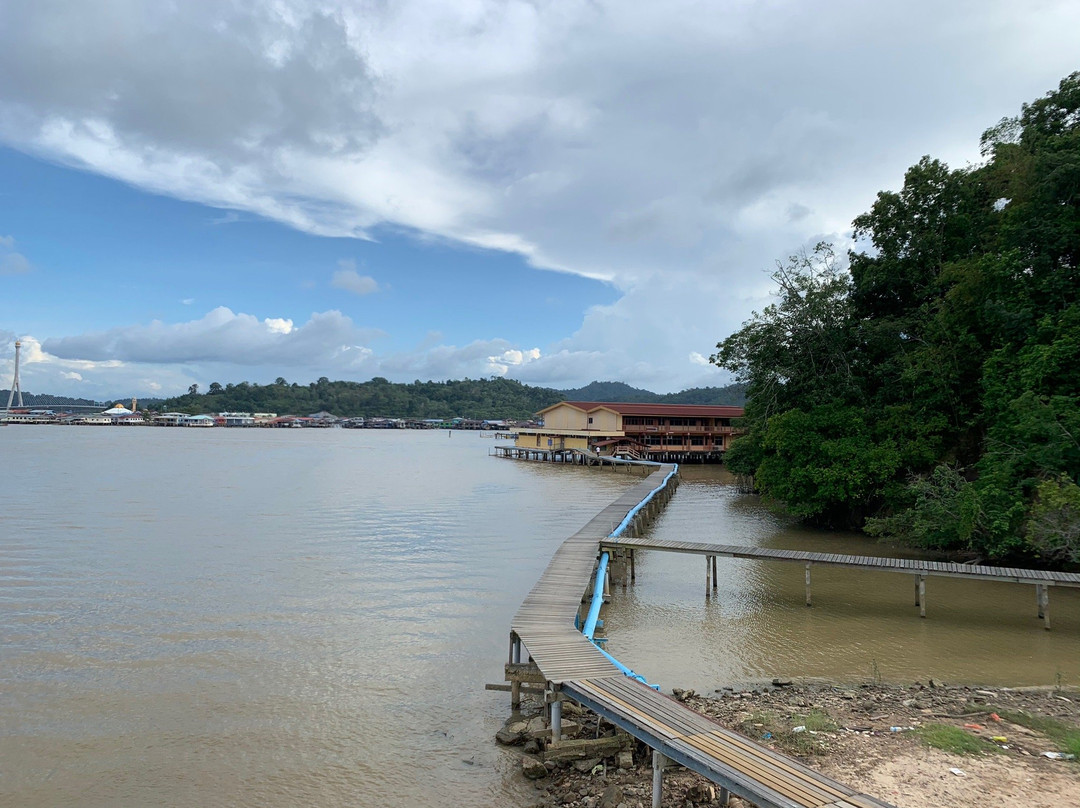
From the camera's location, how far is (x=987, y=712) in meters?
9.17

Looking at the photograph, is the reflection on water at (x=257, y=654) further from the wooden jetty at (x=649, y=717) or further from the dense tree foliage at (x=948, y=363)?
the dense tree foliage at (x=948, y=363)

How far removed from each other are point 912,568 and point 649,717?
10702 mm

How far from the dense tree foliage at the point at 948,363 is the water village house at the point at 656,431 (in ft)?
115

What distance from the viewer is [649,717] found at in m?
7.46

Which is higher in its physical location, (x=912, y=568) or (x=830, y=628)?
(x=912, y=568)

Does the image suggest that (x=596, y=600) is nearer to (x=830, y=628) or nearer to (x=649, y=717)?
(x=830, y=628)

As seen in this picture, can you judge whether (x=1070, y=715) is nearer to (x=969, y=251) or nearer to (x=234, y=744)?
(x=234, y=744)

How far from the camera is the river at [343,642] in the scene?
862 centimetres

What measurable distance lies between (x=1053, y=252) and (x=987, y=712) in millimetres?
14254

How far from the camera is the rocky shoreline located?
23.6ft

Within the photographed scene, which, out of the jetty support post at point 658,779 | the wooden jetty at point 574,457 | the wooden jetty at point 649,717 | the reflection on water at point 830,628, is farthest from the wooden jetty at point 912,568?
the wooden jetty at point 574,457

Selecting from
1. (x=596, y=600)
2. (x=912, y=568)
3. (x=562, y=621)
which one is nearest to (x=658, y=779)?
(x=562, y=621)

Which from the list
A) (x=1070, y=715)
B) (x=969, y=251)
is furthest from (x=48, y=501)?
(x=969, y=251)

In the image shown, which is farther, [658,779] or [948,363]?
[948,363]
